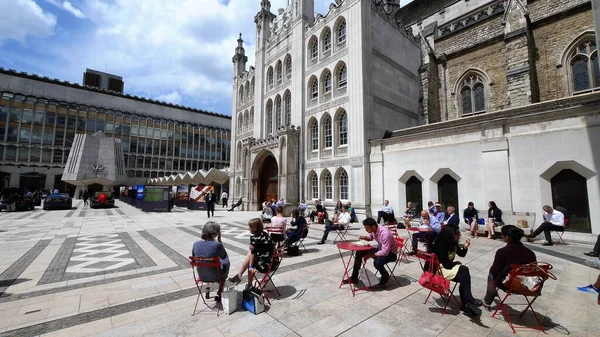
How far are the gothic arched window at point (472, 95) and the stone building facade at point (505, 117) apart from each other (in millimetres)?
Result: 75

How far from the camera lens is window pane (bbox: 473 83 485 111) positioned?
1955cm

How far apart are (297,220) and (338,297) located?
349cm

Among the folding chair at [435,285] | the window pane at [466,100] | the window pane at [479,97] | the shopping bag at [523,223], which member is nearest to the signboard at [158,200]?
the folding chair at [435,285]

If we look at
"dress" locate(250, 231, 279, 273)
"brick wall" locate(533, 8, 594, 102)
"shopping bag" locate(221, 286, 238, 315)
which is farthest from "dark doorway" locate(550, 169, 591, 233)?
"shopping bag" locate(221, 286, 238, 315)

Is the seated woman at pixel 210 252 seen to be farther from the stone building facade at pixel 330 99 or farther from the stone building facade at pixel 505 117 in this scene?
the stone building facade at pixel 330 99

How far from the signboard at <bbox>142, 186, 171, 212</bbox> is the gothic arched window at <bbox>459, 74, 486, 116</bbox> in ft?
81.9

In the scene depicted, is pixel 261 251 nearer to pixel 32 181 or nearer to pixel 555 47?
pixel 555 47

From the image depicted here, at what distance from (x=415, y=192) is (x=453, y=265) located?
11762 millimetres

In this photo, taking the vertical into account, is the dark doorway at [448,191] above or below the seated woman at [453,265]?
above

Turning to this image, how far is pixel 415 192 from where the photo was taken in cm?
1525

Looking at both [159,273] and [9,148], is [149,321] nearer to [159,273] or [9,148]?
[159,273]

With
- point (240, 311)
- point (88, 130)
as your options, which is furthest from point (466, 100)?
point (88, 130)

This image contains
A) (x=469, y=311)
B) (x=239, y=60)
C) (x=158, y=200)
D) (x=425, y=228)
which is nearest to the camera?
(x=469, y=311)

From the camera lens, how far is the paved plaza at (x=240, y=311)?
3.62 metres
